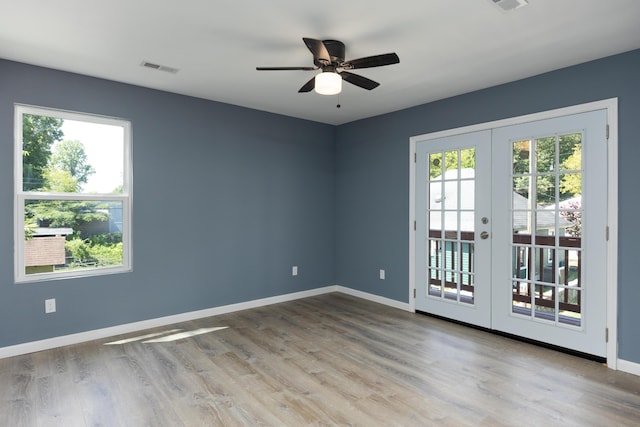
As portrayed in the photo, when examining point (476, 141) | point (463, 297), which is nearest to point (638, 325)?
point (463, 297)

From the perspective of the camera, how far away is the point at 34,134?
3355mm

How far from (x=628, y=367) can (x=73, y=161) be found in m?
5.16

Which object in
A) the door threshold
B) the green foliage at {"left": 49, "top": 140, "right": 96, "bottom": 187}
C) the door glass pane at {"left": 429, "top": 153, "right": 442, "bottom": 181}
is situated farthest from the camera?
the door glass pane at {"left": 429, "top": 153, "right": 442, "bottom": 181}

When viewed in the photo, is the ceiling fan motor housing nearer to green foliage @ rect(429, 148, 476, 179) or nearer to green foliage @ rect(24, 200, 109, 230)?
green foliage @ rect(429, 148, 476, 179)

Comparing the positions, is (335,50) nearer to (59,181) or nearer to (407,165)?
(407,165)

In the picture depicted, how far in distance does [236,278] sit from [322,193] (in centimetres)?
182

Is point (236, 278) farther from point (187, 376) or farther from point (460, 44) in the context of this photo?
point (460, 44)

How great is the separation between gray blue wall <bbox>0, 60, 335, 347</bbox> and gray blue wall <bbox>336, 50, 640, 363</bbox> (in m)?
0.40

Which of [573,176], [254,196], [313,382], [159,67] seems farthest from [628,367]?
[159,67]

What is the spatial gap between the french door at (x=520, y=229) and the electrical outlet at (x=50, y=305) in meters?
3.83

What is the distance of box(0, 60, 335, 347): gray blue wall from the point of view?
3291mm

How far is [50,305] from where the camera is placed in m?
3.37

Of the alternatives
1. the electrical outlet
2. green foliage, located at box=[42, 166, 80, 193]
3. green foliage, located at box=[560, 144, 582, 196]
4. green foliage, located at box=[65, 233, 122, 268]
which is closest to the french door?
green foliage, located at box=[560, 144, 582, 196]

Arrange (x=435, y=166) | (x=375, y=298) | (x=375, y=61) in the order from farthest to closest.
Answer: (x=375, y=298) → (x=435, y=166) → (x=375, y=61)
